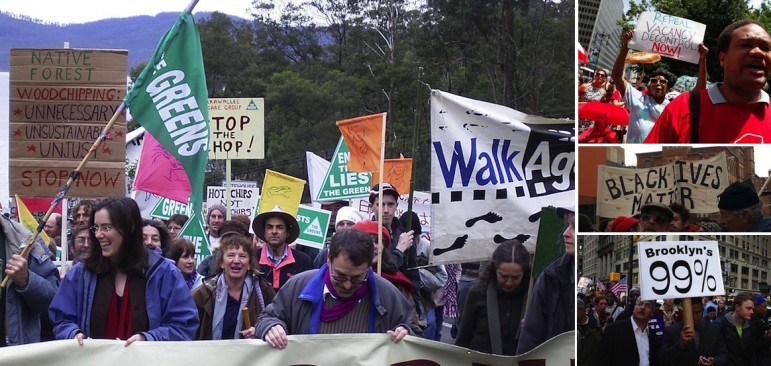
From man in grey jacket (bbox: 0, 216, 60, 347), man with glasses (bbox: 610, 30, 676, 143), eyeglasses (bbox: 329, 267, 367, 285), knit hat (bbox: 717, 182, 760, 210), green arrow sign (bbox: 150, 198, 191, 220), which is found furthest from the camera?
green arrow sign (bbox: 150, 198, 191, 220)

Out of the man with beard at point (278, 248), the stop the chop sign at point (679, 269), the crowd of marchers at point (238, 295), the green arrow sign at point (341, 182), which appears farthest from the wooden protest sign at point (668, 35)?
the green arrow sign at point (341, 182)

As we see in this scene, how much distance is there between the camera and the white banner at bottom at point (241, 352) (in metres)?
4.68

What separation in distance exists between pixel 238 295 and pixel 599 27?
9.72 ft

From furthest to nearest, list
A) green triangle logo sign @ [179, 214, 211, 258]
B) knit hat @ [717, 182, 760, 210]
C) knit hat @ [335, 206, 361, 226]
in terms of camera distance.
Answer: green triangle logo sign @ [179, 214, 211, 258]
knit hat @ [335, 206, 361, 226]
knit hat @ [717, 182, 760, 210]

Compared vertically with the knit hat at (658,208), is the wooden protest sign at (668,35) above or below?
above

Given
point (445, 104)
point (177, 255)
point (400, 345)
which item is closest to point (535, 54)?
point (445, 104)

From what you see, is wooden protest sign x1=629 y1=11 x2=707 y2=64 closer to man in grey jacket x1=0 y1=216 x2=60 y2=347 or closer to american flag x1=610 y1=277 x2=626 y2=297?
american flag x1=610 y1=277 x2=626 y2=297

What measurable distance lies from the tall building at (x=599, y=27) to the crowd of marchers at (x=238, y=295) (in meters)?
1.46

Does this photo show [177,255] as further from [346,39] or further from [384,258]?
[346,39]

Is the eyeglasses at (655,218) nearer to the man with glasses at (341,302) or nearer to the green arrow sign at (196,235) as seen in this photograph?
the man with glasses at (341,302)

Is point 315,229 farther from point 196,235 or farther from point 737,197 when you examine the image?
point 737,197

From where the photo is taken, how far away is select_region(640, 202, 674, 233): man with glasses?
3.56 m

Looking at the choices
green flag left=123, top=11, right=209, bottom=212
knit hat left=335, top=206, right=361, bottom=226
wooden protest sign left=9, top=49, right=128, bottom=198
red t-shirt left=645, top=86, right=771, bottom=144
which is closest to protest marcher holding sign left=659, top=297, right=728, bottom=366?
red t-shirt left=645, top=86, right=771, bottom=144

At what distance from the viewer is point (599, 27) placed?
3688mm
